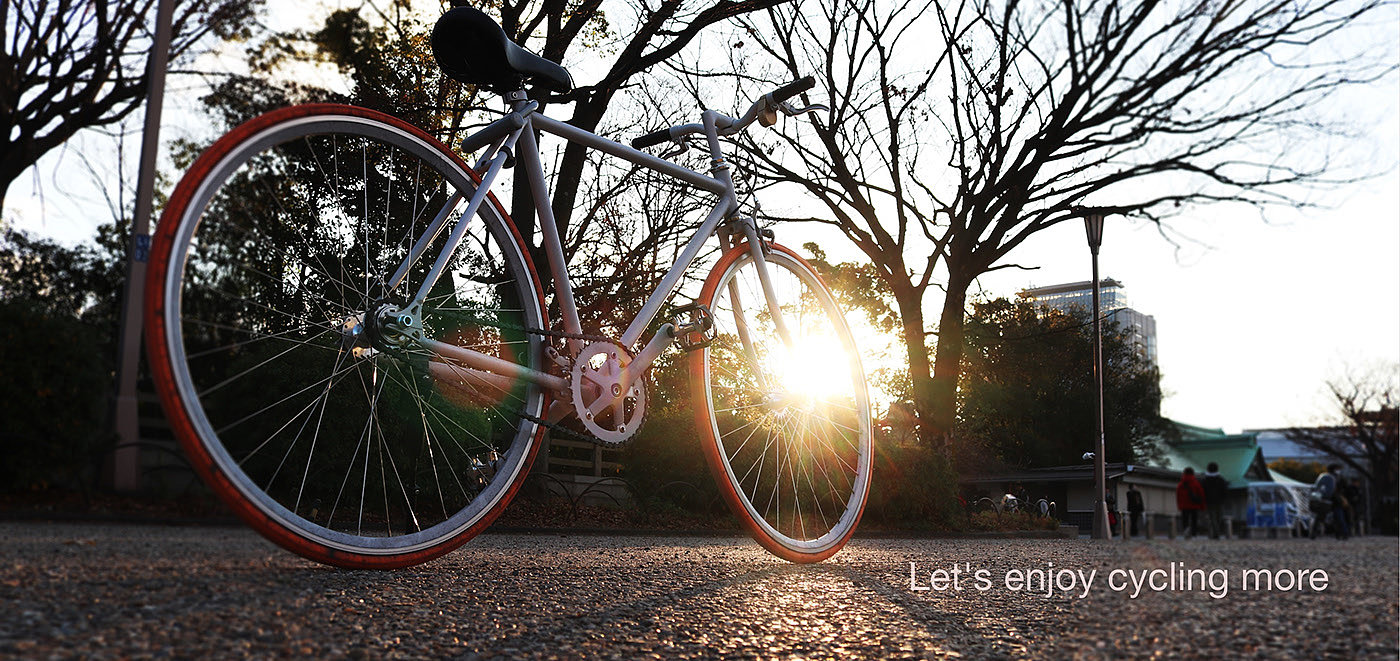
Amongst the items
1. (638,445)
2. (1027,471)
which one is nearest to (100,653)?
(638,445)

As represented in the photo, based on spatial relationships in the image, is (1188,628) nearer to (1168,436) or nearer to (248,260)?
(248,260)

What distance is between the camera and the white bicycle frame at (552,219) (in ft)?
7.54

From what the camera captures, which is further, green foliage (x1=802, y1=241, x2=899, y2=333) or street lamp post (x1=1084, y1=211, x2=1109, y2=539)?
green foliage (x1=802, y1=241, x2=899, y2=333)

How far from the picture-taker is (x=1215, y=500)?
45.2ft

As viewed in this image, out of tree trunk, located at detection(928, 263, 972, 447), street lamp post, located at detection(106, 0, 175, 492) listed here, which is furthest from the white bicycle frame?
tree trunk, located at detection(928, 263, 972, 447)

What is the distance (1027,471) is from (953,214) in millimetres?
4619

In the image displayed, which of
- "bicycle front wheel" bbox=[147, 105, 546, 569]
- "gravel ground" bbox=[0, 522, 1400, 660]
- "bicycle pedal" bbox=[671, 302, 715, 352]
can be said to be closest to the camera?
"gravel ground" bbox=[0, 522, 1400, 660]

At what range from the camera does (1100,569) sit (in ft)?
10.7

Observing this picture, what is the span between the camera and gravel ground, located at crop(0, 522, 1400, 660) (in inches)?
56.1

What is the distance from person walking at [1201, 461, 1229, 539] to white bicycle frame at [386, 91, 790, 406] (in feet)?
39.1

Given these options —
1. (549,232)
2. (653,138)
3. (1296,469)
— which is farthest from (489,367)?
(1296,469)

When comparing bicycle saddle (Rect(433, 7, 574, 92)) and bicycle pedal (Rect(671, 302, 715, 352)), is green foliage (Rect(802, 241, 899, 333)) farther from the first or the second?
bicycle saddle (Rect(433, 7, 574, 92))

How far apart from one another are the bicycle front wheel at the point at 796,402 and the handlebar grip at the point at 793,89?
23.3 inches

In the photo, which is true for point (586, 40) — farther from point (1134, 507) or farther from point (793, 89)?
point (1134, 507)
